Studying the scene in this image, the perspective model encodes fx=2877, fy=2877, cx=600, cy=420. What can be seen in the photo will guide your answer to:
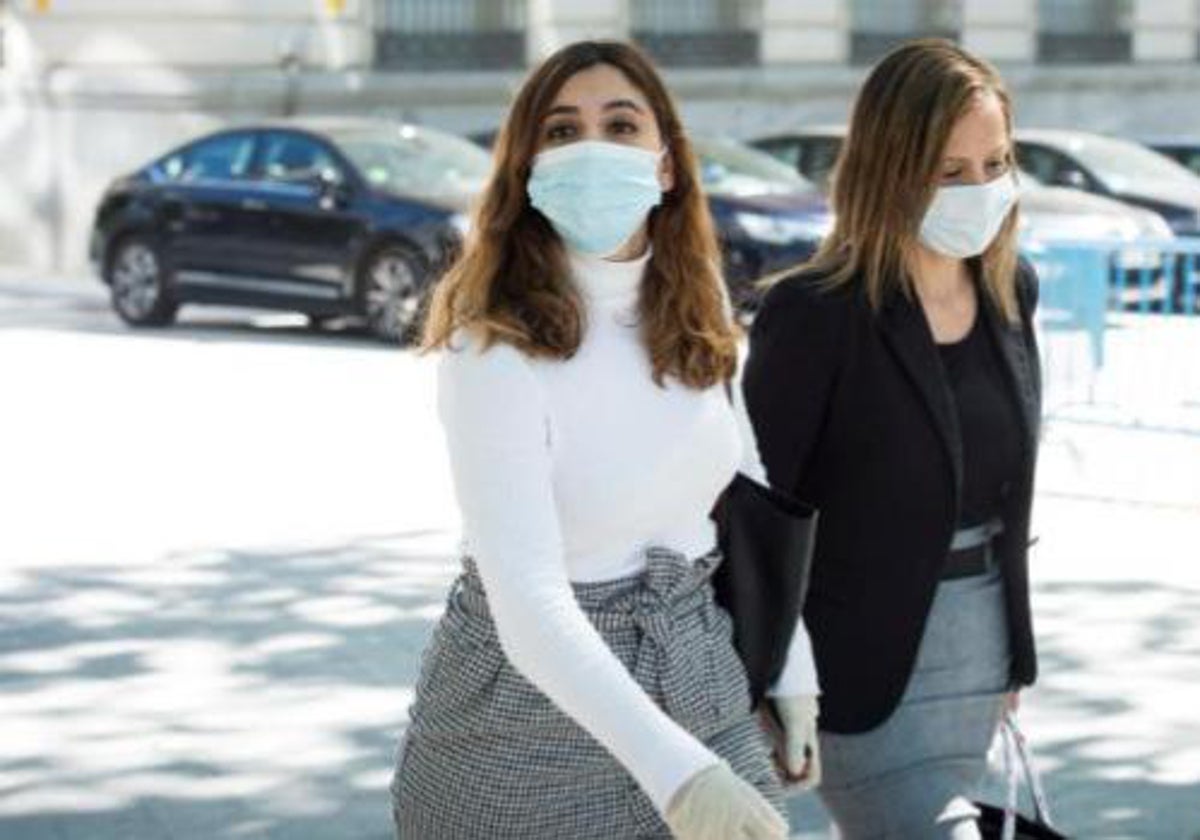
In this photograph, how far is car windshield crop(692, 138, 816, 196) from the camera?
20.6 meters

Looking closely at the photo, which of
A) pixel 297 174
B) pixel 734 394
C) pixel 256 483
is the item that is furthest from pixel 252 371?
pixel 734 394

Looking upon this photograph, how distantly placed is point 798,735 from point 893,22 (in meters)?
30.4

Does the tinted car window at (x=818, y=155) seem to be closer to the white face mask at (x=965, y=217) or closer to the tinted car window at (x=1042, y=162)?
the tinted car window at (x=1042, y=162)

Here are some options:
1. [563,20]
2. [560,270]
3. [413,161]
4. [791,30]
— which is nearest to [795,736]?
[560,270]

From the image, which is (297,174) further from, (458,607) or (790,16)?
(458,607)

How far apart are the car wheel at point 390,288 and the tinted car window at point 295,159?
0.90m

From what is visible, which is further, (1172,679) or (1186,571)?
(1186,571)

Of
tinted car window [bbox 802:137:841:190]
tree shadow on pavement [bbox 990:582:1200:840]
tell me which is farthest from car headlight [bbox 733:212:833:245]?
tree shadow on pavement [bbox 990:582:1200:840]

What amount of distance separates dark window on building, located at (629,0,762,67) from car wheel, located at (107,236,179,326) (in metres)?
12.5

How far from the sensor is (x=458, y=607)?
357 centimetres

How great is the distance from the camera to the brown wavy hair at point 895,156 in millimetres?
4199

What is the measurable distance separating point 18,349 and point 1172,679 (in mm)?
11254

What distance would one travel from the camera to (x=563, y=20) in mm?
31219

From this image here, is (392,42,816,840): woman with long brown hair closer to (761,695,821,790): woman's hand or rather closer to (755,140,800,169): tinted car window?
(761,695,821,790): woman's hand
